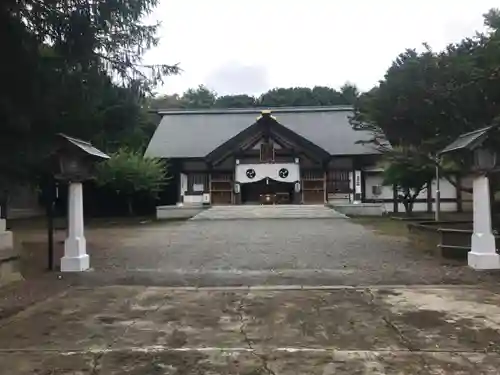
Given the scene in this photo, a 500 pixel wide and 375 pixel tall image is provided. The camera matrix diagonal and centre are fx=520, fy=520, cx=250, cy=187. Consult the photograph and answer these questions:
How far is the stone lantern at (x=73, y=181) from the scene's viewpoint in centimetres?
839

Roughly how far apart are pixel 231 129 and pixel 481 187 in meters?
23.3

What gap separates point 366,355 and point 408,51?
33.0 feet

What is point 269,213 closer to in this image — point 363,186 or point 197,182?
point 197,182

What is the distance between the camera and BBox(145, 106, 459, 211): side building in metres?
26.7

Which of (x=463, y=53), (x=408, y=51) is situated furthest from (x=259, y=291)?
(x=408, y=51)

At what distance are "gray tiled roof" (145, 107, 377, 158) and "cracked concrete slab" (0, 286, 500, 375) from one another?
21.3 meters

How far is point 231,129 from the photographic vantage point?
3095 cm

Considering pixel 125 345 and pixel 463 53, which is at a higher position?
pixel 463 53

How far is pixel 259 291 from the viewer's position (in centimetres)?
654

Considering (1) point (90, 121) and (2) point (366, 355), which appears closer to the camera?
(2) point (366, 355)

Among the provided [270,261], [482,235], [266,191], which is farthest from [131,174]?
[482,235]

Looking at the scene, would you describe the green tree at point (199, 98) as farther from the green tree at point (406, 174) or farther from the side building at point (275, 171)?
the green tree at point (406, 174)

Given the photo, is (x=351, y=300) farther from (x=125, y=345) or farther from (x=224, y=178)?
(x=224, y=178)

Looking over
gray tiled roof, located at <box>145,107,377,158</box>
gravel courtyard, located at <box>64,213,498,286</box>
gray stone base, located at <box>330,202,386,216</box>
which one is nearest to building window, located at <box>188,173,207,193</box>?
gray tiled roof, located at <box>145,107,377,158</box>
